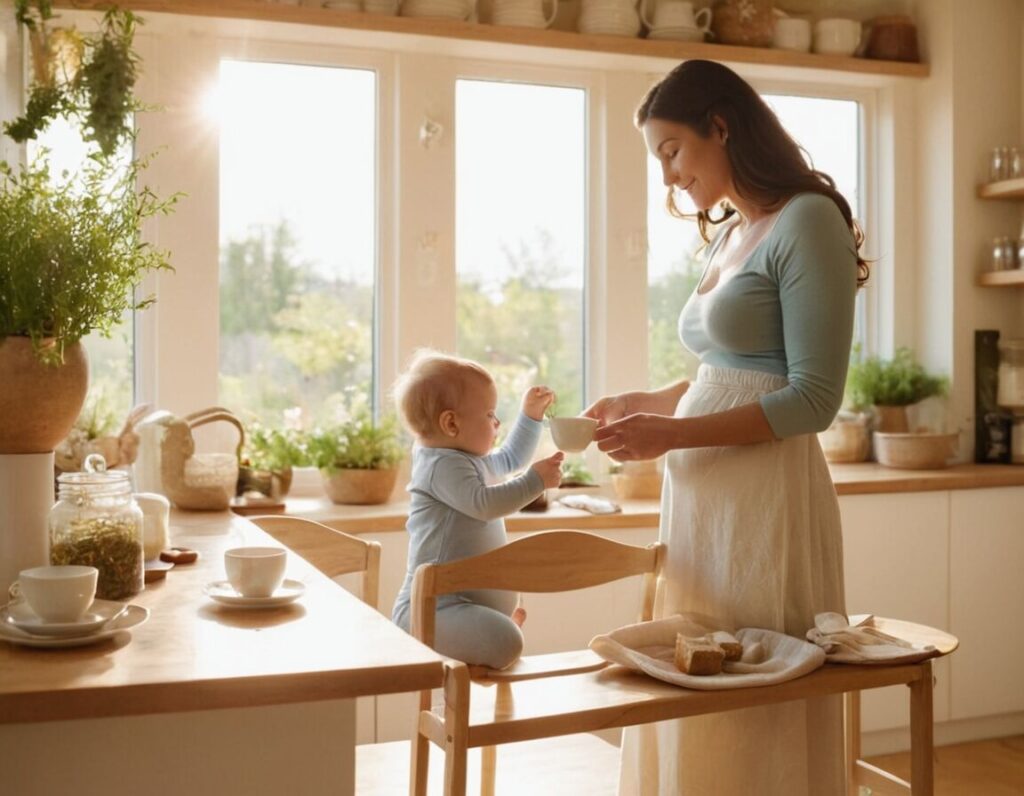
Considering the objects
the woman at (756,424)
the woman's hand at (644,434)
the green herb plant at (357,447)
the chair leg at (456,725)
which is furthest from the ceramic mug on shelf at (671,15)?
the chair leg at (456,725)

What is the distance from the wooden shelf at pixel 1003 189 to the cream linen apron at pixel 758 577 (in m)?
2.22

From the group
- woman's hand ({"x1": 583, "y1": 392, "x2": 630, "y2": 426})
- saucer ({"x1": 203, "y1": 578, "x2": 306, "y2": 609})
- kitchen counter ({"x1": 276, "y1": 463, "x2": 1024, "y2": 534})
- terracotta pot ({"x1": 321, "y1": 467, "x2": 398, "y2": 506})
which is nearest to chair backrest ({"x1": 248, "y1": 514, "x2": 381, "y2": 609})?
woman's hand ({"x1": 583, "y1": 392, "x2": 630, "y2": 426})

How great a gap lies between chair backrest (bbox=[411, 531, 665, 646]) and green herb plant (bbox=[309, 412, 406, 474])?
1185 mm

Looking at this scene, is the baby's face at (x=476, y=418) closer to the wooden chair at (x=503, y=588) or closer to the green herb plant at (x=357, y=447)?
the wooden chair at (x=503, y=588)

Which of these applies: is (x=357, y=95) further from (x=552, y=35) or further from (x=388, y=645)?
(x=388, y=645)

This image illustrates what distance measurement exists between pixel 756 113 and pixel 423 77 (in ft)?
5.64

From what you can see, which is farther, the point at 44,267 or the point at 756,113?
the point at 756,113

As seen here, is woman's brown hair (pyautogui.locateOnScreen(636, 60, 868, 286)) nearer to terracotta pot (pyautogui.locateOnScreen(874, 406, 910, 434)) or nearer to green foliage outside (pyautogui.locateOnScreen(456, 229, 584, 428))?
green foliage outside (pyautogui.locateOnScreen(456, 229, 584, 428))

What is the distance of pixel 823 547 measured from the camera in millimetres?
2014

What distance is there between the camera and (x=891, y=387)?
13.1 ft

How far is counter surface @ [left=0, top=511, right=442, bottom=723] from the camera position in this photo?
1.08m

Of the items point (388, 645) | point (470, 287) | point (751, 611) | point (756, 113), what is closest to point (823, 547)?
point (751, 611)

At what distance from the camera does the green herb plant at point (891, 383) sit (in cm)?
396

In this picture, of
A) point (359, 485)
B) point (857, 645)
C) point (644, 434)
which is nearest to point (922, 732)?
point (857, 645)
